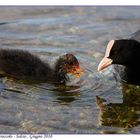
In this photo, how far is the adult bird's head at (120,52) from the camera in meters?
5.95

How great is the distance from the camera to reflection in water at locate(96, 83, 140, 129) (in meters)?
5.16

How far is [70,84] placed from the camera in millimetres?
6066

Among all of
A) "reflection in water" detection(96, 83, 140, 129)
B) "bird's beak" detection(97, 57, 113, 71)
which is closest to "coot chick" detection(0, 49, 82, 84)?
"bird's beak" detection(97, 57, 113, 71)

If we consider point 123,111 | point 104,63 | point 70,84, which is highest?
point 104,63

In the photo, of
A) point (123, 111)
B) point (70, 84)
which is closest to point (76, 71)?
point (70, 84)

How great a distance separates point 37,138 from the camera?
4.82m

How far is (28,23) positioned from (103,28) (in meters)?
0.90

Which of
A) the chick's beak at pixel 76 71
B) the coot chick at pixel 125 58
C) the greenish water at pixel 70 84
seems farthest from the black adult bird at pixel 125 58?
the chick's beak at pixel 76 71

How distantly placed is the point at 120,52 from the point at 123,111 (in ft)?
2.67

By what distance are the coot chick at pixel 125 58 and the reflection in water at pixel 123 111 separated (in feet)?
1.12

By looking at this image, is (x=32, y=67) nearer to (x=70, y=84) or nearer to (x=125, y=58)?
(x=70, y=84)

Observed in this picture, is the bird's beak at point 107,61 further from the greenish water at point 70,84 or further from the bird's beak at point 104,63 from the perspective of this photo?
the greenish water at point 70,84

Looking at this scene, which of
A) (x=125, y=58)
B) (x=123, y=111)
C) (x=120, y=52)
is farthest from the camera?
(x=125, y=58)
